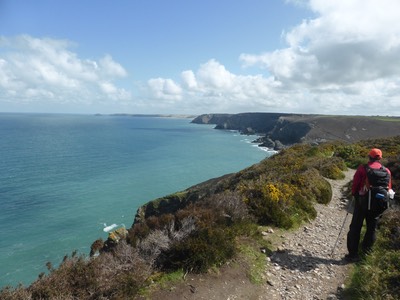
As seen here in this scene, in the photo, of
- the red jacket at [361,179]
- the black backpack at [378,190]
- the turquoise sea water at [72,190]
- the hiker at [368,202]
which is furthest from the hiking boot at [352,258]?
the turquoise sea water at [72,190]

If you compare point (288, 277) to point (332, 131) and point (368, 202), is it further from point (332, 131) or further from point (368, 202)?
point (332, 131)

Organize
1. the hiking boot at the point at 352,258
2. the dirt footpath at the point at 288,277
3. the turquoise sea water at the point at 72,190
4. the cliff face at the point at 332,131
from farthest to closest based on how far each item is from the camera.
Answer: the cliff face at the point at 332,131 < the turquoise sea water at the point at 72,190 < the hiking boot at the point at 352,258 < the dirt footpath at the point at 288,277

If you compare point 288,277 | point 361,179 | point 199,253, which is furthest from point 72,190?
point 361,179

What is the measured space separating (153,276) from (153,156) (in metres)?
82.4

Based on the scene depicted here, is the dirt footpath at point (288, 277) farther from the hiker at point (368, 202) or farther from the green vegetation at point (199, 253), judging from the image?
the hiker at point (368, 202)

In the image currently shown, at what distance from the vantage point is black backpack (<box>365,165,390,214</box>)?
6.60 meters

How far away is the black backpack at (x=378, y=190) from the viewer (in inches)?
260

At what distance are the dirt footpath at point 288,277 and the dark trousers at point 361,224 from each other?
55 centimetres

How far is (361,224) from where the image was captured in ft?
23.2

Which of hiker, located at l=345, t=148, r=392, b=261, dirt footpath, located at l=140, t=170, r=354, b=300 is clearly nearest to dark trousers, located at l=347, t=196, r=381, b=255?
hiker, located at l=345, t=148, r=392, b=261

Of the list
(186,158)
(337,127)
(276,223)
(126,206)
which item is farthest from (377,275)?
(337,127)

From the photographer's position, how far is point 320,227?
32.1 feet

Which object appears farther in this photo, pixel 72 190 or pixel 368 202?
pixel 72 190

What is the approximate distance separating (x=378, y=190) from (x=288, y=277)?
2.87m
